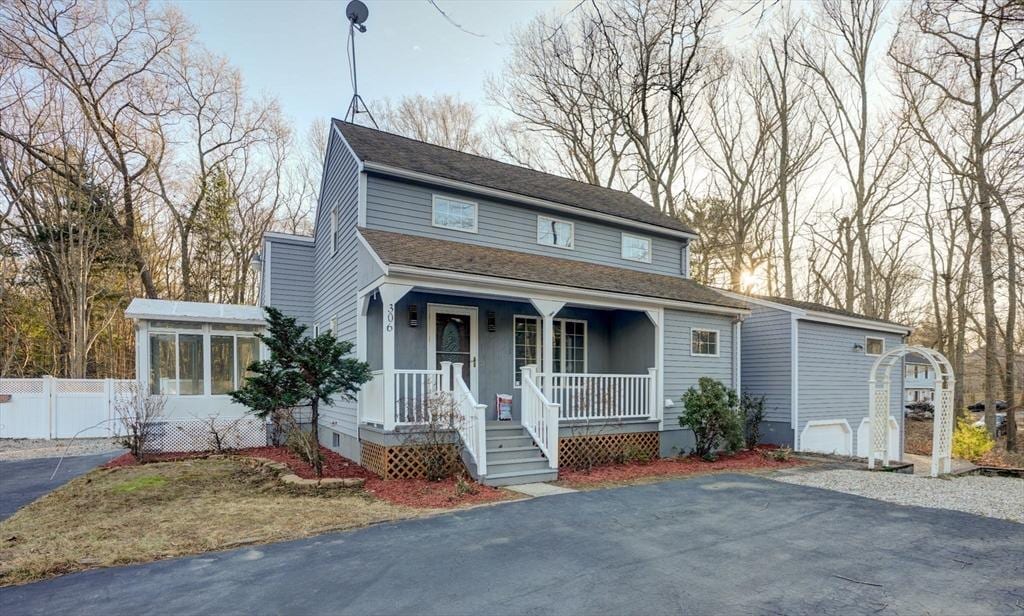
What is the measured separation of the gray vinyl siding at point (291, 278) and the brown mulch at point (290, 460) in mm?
3198

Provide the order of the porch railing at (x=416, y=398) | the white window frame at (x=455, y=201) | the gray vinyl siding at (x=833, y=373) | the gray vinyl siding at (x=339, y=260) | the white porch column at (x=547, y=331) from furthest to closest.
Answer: the gray vinyl siding at (x=833, y=373) → the white window frame at (x=455, y=201) → the gray vinyl siding at (x=339, y=260) → the white porch column at (x=547, y=331) → the porch railing at (x=416, y=398)

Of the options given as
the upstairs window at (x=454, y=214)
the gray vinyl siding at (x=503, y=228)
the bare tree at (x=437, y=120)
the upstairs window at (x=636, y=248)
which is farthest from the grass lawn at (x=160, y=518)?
the bare tree at (x=437, y=120)

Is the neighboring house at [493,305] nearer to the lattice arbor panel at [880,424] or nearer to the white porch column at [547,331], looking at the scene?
the white porch column at [547,331]

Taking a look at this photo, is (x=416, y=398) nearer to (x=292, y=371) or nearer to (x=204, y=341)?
(x=292, y=371)

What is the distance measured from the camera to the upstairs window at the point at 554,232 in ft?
38.5

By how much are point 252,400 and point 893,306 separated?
3355 cm

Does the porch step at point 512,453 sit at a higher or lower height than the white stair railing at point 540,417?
lower

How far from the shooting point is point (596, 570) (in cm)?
441

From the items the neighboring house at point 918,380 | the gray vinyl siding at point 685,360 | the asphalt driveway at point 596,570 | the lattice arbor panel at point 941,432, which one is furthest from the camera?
the neighboring house at point 918,380

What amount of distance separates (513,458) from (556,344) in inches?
143

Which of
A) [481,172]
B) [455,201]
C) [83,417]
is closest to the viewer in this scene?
[455,201]

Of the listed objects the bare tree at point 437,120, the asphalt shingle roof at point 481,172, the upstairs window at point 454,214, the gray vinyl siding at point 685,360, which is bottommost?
the gray vinyl siding at point 685,360

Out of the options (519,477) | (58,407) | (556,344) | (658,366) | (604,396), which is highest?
(556,344)

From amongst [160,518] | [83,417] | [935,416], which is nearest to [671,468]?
[935,416]
